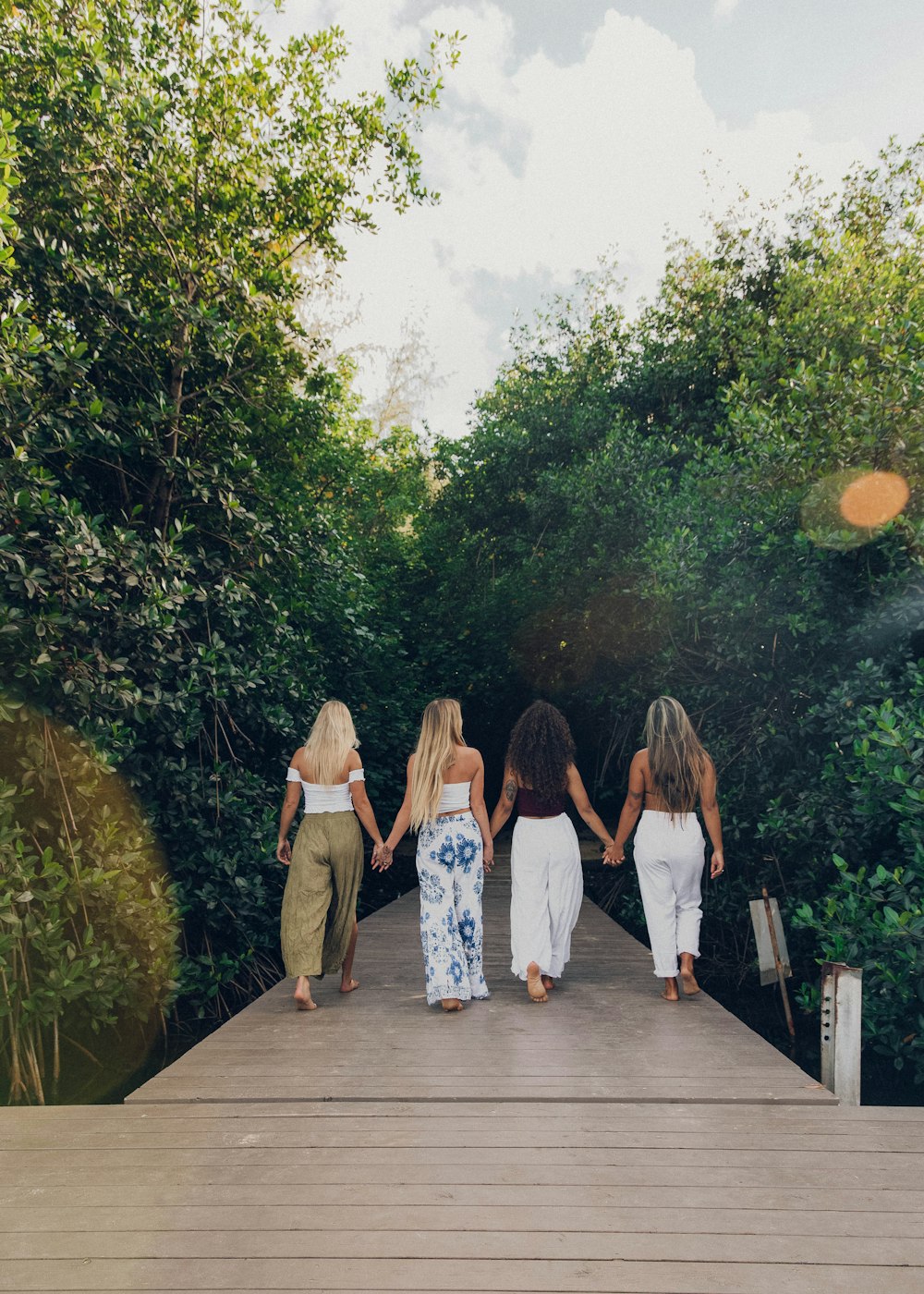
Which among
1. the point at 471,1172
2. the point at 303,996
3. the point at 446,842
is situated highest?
the point at 446,842

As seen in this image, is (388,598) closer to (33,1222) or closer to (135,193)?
(135,193)

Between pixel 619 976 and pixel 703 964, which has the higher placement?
pixel 619 976

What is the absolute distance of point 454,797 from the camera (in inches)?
205

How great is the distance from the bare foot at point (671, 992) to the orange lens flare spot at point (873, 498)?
128 inches

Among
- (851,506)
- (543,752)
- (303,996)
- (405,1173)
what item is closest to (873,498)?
(851,506)

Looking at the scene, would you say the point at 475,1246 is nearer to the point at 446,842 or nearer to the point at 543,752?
the point at 446,842

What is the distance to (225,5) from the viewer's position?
22.7 feet

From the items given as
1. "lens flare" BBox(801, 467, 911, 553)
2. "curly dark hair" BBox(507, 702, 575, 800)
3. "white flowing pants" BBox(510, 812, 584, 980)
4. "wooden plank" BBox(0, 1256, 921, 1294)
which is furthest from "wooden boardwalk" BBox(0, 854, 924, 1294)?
"lens flare" BBox(801, 467, 911, 553)

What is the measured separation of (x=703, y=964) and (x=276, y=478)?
6198 millimetres

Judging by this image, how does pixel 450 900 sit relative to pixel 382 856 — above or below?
below

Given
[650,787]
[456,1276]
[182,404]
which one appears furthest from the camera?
[182,404]

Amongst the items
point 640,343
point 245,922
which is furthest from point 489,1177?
point 640,343

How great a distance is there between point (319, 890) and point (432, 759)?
3.31 ft

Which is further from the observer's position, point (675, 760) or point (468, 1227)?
point (675, 760)
